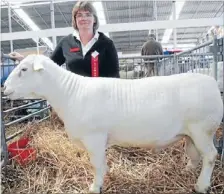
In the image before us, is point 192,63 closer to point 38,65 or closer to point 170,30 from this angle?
point 38,65

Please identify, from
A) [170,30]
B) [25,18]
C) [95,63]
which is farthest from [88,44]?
[170,30]

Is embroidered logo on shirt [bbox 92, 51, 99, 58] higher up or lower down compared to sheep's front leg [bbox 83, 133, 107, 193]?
higher up

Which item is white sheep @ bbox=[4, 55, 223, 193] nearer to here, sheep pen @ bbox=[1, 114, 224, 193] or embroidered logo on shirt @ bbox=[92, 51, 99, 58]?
sheep pen @ bbox=[1, 114, 224, 193]

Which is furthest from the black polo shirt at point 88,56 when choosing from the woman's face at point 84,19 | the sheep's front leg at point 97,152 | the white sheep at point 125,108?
the sheep's front leg at point 97,152

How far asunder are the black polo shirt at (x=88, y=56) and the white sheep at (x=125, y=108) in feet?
1.78

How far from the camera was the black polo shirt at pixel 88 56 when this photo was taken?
248cm

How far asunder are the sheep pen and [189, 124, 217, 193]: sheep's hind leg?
0.13m

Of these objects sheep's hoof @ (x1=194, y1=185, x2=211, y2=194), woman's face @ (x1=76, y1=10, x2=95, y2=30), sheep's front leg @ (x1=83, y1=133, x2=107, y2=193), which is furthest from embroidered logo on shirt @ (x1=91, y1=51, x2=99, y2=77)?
sheep's hoof @ (x1=194, y1=185, x2=211, y2=194)

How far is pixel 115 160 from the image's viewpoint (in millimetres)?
2541

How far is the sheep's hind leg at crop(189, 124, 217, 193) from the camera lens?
6.23 ft

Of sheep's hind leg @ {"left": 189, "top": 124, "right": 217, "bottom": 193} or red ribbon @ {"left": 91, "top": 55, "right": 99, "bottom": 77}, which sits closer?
sheep's hind leg @ {"left": 189, "top": 124, "right": 217, "bottom": 193}

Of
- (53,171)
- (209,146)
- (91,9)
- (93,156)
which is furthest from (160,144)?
(91,9)

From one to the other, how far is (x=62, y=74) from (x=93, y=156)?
0.57m

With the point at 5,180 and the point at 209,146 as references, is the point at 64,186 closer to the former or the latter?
the point at 5,180
